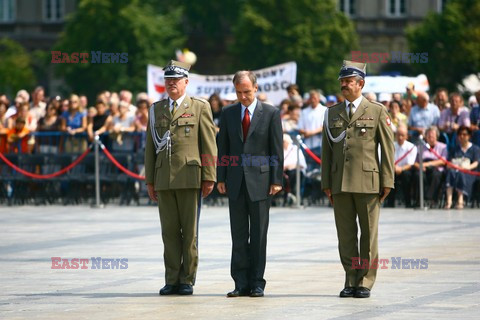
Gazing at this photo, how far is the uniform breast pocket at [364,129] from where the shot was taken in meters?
13.5

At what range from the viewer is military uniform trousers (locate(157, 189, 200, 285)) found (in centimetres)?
1390

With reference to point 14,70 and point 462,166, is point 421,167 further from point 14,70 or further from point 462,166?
point 14,70

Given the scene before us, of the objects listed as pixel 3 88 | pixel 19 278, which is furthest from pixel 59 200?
pixel 3 88

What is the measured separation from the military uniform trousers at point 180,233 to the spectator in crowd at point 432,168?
10.8 m

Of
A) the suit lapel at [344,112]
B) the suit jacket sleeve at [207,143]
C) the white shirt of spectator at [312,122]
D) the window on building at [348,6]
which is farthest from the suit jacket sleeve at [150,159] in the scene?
the window on building at [348,6]

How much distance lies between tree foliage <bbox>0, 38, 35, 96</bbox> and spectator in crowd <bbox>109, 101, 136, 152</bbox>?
43.7 m

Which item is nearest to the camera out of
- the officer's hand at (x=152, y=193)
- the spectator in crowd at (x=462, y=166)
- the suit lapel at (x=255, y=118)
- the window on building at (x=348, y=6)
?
the suit lapel at (x=255, y=118)

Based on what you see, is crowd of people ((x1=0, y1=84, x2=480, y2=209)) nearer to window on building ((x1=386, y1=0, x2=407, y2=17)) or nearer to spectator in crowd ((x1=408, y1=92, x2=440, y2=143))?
spectator in crowd ((x1=408, y1=92, x2=440, y2=143))

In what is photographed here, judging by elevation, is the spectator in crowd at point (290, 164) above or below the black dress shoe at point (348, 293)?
above

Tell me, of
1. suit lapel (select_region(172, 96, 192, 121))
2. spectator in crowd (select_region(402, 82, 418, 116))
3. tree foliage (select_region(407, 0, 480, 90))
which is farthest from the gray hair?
tree foliage (select_region(407, 0, 480, 90))

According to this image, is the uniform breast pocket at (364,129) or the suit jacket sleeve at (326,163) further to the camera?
the suit jacket sleeve at (326,163)

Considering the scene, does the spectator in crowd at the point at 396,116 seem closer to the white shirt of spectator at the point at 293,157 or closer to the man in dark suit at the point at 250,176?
the white shirt of spectator at the point at 293,157
